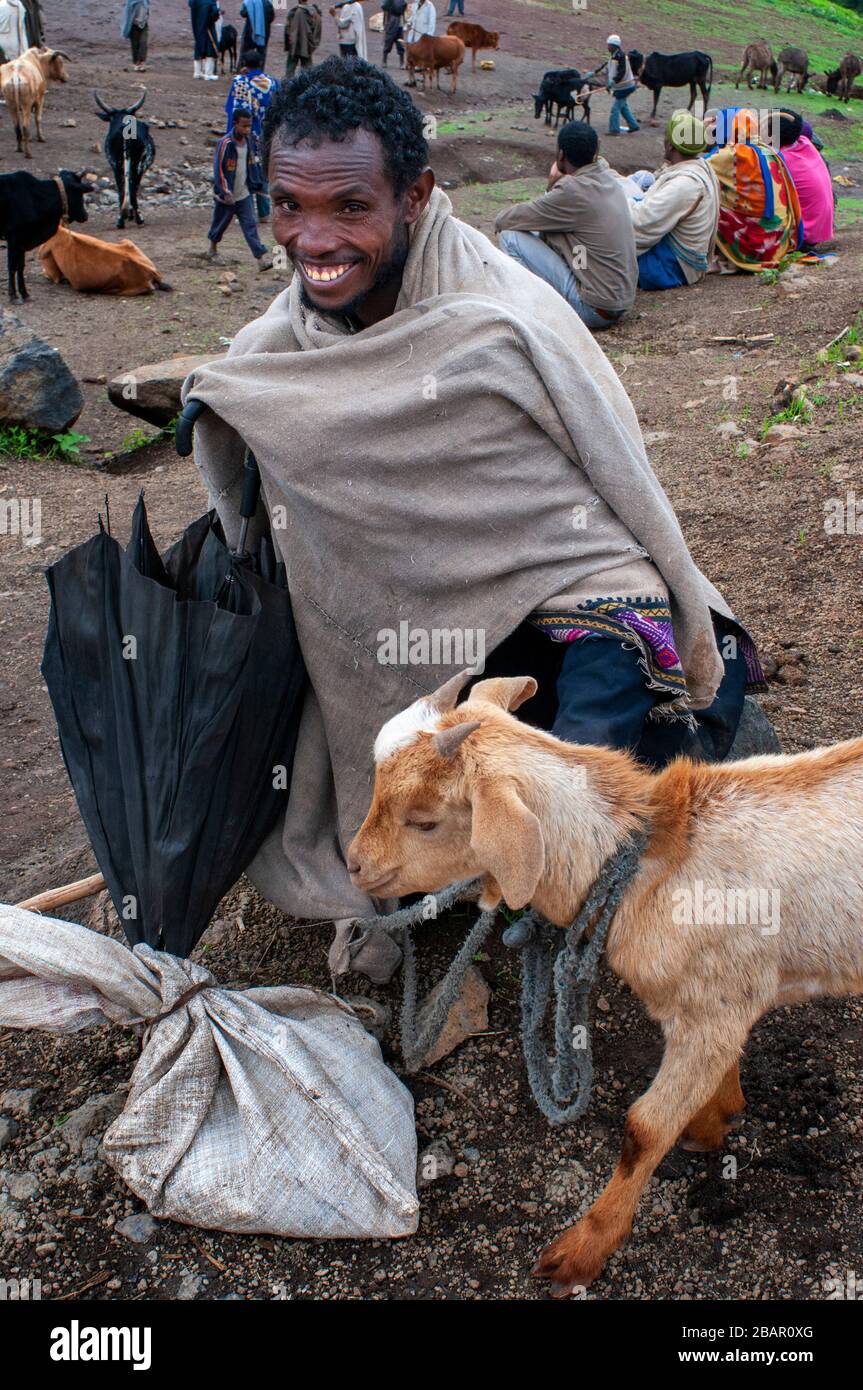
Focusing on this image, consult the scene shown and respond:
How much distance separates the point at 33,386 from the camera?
774 cm

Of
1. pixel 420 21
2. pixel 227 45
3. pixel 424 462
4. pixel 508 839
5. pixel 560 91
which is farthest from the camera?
pixel 420 21

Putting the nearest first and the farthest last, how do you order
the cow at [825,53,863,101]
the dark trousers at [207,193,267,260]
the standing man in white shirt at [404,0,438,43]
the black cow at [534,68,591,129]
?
the dark trousers at [207,193,267,260], the black cow at [534,68,591,129], the standing man in white shirt at [404,0,438,43], the cow at [825,53,863,101]

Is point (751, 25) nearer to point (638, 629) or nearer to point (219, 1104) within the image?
point (638, 629)

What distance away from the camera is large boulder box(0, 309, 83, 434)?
303 inches

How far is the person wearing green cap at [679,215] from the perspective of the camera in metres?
10.1

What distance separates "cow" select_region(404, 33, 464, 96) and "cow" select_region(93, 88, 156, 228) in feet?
32.2

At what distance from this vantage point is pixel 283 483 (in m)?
2.69

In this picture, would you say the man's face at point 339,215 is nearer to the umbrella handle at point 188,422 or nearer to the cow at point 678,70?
the umbrella handle at point 188,422

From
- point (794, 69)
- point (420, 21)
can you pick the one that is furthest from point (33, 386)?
point (794, 69)

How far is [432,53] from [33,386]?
57.4ft

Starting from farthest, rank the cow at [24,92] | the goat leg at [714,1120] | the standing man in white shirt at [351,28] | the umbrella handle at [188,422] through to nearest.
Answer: the standing man in white shirt at [351,28], the cow at [24,92], the umbrella handle at [188,422], the goat leg at [714,1120]

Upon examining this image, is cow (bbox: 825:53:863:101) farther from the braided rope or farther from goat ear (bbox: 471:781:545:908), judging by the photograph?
goat ear (bbox: 471:781:545:908)

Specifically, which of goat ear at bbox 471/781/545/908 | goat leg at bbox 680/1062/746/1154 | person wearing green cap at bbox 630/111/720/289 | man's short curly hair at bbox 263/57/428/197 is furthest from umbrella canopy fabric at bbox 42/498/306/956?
person wearing green cap at bbox 630/111/720/289

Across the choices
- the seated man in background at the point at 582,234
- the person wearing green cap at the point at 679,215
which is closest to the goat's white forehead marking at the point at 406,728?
the seated man in background at the point at 582,234
